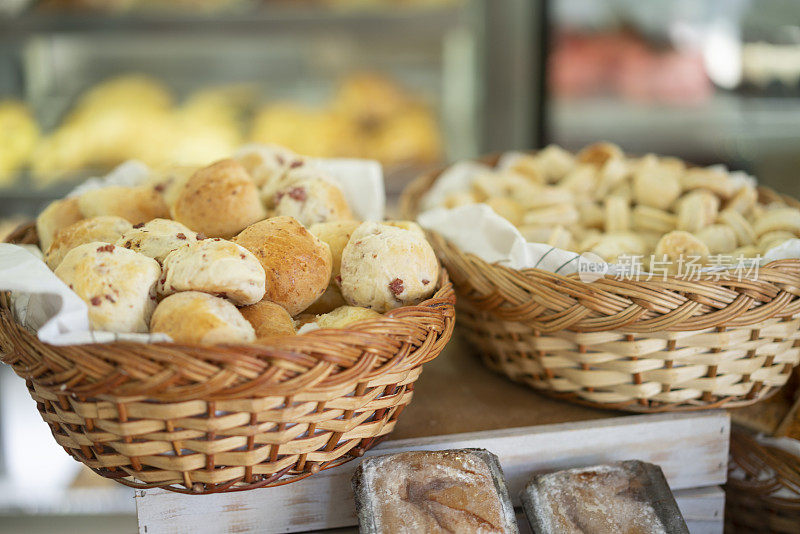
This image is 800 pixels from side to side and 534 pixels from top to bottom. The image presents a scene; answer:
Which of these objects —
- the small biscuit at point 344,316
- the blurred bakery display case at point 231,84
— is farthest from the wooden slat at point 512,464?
the blurred bakery display case at point 231,84

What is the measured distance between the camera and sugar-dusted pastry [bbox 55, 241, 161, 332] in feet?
2.77

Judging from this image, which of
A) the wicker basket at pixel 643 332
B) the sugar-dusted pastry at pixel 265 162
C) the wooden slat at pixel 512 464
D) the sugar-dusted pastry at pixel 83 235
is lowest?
the wooden slat at pixel 512 464

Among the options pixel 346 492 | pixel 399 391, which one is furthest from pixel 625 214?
pixel 346 492

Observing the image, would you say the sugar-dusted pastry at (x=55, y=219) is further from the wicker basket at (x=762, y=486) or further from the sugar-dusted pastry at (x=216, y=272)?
the wicker basket at (x=762, y=486)

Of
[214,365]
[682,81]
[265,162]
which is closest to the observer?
[214,365]

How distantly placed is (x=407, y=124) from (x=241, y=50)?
0.85 meters

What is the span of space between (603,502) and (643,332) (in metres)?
0.25

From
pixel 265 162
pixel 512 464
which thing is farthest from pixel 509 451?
pixel 265 162

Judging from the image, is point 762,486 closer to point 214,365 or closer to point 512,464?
point 512,464

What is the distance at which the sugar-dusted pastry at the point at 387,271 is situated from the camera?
3.14 feet

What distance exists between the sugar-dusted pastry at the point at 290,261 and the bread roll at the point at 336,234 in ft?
0.20

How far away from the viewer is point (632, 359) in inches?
41.3

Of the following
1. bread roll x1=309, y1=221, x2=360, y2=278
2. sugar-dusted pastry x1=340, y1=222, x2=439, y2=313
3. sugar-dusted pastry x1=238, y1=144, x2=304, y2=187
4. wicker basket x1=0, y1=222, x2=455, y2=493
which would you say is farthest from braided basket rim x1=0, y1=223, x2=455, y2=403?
sugar-dusted pastry x1=238, y1=144, x2=304, y2=187

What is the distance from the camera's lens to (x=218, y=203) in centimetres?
Result: 108
